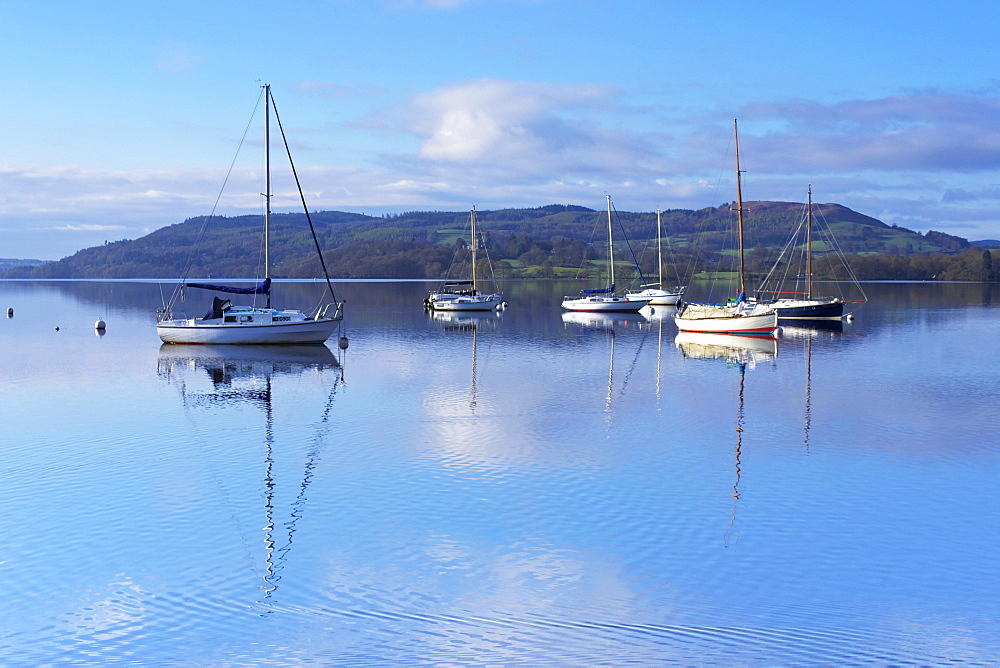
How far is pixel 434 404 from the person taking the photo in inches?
1104

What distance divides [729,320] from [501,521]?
134 ft

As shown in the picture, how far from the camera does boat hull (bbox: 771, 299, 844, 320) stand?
6550cm

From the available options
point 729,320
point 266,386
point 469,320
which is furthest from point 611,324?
point 266,386

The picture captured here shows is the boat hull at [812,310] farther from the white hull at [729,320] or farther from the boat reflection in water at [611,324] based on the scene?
the white hull at [729,320]

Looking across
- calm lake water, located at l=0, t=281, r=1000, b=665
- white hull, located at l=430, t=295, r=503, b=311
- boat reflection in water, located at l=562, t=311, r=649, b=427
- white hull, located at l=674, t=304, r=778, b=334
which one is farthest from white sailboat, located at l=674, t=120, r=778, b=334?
white hull, located at l=430, t=295, r=503, b=311

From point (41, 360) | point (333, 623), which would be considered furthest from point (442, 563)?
point (41, 360)

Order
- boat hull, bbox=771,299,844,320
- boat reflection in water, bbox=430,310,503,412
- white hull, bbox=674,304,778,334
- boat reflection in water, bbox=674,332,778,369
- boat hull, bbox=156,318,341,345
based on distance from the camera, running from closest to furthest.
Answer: boat reflection in water, bbox=674,332,778,369
boat hull, bbox=156,318,341,345
white hull, bbox=674,304,778,334
boat reflection in water, bbox=430,310,503,412
boat hull, bbox=771,299,844,320

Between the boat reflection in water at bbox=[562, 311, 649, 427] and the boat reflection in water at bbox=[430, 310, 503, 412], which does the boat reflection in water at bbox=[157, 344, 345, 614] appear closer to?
the boat reflection in water at bbox=[430, 310, 503, 412]

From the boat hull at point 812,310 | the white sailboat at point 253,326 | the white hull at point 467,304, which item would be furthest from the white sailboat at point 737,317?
the white hull at point 467,304

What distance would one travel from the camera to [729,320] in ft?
175

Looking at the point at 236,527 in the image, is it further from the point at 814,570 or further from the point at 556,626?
the point at 814,570

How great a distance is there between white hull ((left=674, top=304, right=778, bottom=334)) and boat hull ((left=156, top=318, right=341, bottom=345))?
895 inches

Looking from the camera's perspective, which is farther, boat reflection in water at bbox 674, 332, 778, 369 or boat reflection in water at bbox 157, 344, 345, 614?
boat reflection in water at bbox 674, 332, 778, 369

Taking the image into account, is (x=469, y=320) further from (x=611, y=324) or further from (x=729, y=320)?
(x=729, y=320)
